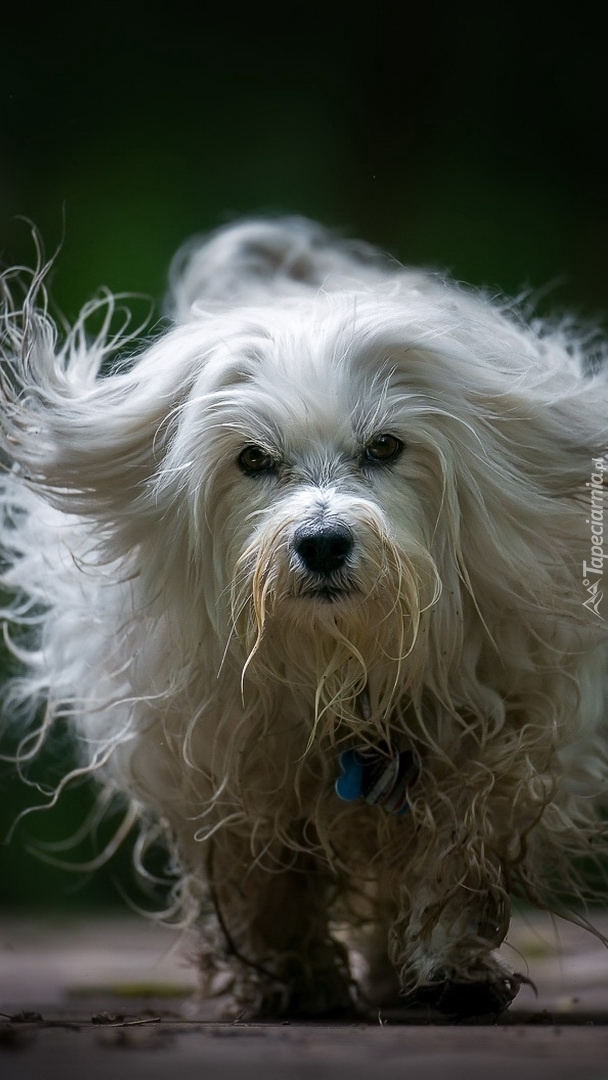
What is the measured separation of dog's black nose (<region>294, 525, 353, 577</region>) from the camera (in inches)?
81.7

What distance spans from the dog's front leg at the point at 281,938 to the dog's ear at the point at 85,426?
29.2 inches

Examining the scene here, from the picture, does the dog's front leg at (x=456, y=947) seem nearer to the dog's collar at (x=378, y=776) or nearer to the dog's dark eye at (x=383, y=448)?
the dog's collar at (x=378, y=776)

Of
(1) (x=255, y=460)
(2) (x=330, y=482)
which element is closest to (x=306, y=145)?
(1) (x=255, y=460)

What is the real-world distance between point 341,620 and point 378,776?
38 cm

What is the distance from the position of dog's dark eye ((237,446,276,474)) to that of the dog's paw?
2.95 feet

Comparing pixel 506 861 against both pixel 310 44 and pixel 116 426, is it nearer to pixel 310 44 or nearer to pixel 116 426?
pixel 116 426

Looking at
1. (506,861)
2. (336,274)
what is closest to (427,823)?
(506,861)

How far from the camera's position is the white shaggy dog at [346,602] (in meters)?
2.25

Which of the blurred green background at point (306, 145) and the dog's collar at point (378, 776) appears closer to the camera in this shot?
the dog's collar at point (378, 776)

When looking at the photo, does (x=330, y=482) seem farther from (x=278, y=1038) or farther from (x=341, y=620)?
(x=278, y=1038)

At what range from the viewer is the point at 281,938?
280 centimetres

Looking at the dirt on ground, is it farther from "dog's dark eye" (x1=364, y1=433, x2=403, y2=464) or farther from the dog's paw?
"dog's dark eye" (x1=364, y1=433, x2=403, y2=464)

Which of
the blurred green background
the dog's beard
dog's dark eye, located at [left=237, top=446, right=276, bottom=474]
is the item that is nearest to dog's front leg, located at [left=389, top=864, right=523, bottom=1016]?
the dog's beard

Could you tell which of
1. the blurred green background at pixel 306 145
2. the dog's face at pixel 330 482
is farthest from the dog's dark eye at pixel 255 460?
the blurred green background at pixel 306 145
